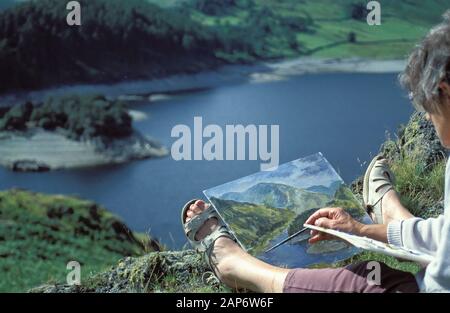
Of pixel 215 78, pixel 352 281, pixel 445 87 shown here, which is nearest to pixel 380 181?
pixel 352 281

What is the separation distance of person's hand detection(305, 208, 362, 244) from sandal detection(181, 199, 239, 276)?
1.05 feet

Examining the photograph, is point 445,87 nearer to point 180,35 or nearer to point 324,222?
point 324,222

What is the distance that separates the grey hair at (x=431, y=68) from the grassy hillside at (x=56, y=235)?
5.01ft

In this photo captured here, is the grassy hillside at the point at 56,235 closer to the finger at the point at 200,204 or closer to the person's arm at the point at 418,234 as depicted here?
the finger at the point at 200,204

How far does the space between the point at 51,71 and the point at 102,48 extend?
0.79ft

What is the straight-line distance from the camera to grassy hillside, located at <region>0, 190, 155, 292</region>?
3.37 metres

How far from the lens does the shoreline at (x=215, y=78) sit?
11.5 ft

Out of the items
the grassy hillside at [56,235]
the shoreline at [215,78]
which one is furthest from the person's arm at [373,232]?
the shoreline at [215,78]

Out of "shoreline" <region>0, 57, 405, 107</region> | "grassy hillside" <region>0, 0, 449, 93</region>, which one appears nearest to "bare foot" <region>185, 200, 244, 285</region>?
"shoreline" <region>0, 57, 405, 107</region>

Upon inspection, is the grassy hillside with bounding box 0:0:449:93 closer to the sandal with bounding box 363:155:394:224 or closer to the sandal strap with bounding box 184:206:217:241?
the sandal with bounding box 363:155:394:224

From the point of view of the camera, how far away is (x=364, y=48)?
3883 millimetres
